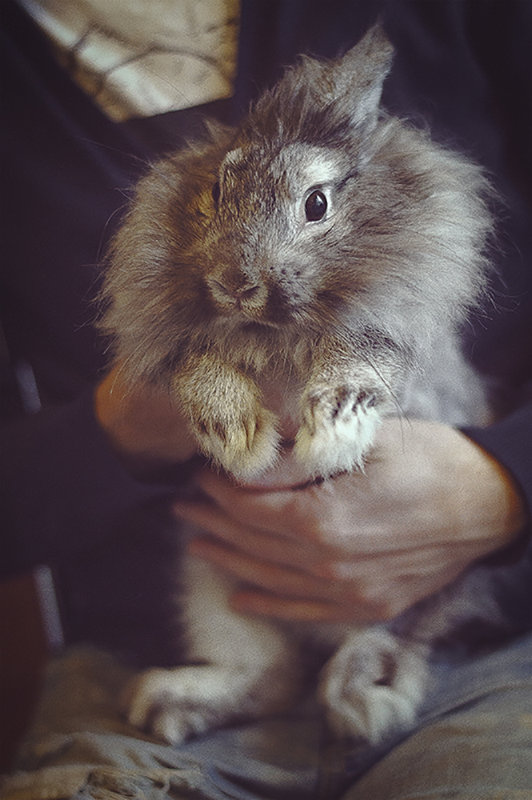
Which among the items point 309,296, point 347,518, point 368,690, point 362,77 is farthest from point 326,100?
point 368,690

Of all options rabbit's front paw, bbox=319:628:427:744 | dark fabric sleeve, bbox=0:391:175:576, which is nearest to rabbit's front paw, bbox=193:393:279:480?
dark fabric sleeve, bbox=0:391:175:576

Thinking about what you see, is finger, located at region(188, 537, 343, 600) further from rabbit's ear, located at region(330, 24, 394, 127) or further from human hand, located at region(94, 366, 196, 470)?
rabbit's ear, located at region(330, 24, 394, 127)

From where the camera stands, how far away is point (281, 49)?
0.58 metres

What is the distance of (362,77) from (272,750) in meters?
0.71

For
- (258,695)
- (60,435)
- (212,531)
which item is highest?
(60,435)

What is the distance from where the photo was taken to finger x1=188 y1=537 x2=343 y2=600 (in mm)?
642

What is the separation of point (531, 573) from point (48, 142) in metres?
0.74

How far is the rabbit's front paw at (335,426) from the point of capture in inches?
20.6

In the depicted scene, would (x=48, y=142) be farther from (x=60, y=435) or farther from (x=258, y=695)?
(x=258, y=695)

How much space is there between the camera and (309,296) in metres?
0.53

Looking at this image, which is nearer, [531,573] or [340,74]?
[340,74]

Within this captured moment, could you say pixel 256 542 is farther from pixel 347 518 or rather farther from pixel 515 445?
pixel 515 445

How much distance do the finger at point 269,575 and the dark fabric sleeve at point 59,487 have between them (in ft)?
0.30

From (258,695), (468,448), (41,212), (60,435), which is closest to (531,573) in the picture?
(468,448)
